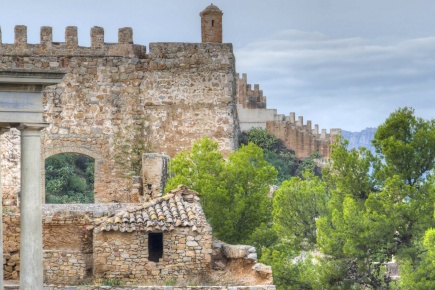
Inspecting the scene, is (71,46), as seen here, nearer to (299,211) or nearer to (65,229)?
(299,211)

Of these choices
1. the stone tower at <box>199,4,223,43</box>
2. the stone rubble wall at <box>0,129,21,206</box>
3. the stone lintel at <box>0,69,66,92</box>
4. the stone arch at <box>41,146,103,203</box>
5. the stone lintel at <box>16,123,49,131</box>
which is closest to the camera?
Answer: the stone lintel at <box>0,69,66,92</box>

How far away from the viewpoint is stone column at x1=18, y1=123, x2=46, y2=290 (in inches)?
968

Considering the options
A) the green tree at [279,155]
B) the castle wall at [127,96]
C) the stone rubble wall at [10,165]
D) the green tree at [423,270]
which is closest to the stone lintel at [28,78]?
the green tree at [423,270]

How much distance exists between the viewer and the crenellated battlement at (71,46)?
4075 cm

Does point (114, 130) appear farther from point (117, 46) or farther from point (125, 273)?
point (125, 273)

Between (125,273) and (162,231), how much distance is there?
1203mm

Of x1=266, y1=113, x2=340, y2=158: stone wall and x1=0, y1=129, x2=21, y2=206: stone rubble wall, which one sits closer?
x1=0, y1=129, x2=21, y2=206: stone rubble wall

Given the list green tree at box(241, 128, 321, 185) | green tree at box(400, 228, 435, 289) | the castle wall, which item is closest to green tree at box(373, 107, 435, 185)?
green tree at box(400, 228, 435, 289)

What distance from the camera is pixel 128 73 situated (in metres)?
41.1

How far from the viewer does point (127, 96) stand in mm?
41094

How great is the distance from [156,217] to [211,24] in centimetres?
1409

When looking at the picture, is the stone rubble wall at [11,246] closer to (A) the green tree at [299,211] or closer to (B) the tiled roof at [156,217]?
(B) the tiled roof at [156,217]

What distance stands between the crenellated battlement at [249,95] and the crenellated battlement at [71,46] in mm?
27667

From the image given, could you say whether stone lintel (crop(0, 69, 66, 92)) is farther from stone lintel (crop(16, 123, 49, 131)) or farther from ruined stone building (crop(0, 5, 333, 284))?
ruined stone building (crop(0, 5, 333, 284))
